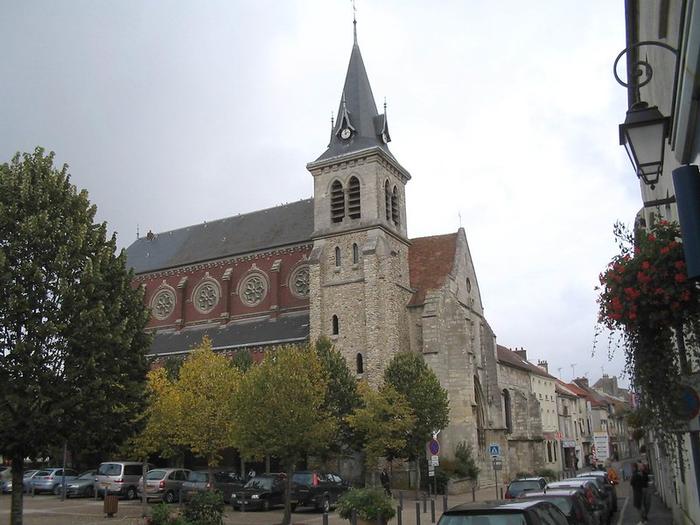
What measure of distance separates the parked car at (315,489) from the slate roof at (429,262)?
14268mm

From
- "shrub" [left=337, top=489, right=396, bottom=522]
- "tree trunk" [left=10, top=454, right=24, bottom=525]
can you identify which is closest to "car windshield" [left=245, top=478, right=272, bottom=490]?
"tree trunk" [left=10, top=454, right=24, bottom=525]

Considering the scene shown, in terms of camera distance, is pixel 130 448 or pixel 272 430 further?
pixel 130 448

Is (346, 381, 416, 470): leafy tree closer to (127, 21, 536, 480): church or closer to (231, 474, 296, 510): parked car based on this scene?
(127, 21, 536, 480): church

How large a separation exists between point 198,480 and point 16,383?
13655 millimetres

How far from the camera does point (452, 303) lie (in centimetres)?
3753

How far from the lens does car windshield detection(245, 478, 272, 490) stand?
24359mm

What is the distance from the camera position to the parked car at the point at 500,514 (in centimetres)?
748

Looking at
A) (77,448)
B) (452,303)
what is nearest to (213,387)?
(77,448)

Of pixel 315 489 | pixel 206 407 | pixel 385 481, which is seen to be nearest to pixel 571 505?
pixel 315 489

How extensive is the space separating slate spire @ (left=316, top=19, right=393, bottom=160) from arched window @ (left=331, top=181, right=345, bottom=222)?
2.03 m

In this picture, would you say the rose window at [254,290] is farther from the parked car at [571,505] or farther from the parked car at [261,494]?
the parked car at [571,505]

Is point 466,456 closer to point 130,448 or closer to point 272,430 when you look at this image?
point 272,430

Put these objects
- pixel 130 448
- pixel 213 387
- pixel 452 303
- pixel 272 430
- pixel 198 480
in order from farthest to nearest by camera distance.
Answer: pixel 452 303, pixel 130 448, pixel 213 387, pixel 198 480, pixel 272 430

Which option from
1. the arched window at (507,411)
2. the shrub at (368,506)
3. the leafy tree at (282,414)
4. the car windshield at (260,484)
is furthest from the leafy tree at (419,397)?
the arched window at (507,411)
